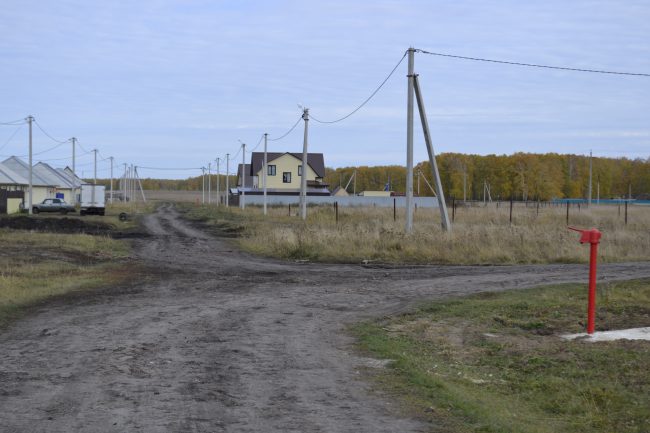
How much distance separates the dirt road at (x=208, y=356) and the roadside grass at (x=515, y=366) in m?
0.50

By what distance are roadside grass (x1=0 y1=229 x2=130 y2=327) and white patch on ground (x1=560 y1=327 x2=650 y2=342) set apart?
8773 mm

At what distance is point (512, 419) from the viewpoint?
250 inches

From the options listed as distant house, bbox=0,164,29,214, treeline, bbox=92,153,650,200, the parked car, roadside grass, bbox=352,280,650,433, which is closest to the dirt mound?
distant house, bbox=0,164,29,214

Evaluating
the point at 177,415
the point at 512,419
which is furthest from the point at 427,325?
the point at 177,415

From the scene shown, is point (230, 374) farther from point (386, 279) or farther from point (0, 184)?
point (0, 184)

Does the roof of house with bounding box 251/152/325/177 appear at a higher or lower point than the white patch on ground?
higher

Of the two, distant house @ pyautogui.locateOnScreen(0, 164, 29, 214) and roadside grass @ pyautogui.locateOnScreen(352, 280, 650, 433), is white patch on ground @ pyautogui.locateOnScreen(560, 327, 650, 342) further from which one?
distant house @ pyautogui.locateOnScreen(0, 164, 29, 214)

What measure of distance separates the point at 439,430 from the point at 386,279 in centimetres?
1270

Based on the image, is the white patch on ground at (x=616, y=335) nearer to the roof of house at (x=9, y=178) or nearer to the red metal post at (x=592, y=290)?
the red metal post at (x=592, y=290)

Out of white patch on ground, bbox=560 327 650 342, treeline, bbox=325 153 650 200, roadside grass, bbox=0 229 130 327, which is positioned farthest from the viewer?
treeline, bbox=325 153 650 200

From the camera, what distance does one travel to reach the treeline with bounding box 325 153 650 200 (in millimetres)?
135875

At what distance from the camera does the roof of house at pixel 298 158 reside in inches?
3930

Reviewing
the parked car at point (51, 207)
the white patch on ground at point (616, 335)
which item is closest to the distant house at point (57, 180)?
the parked car at point (51, 207)

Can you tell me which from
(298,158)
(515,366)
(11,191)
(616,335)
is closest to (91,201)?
(11,191)
